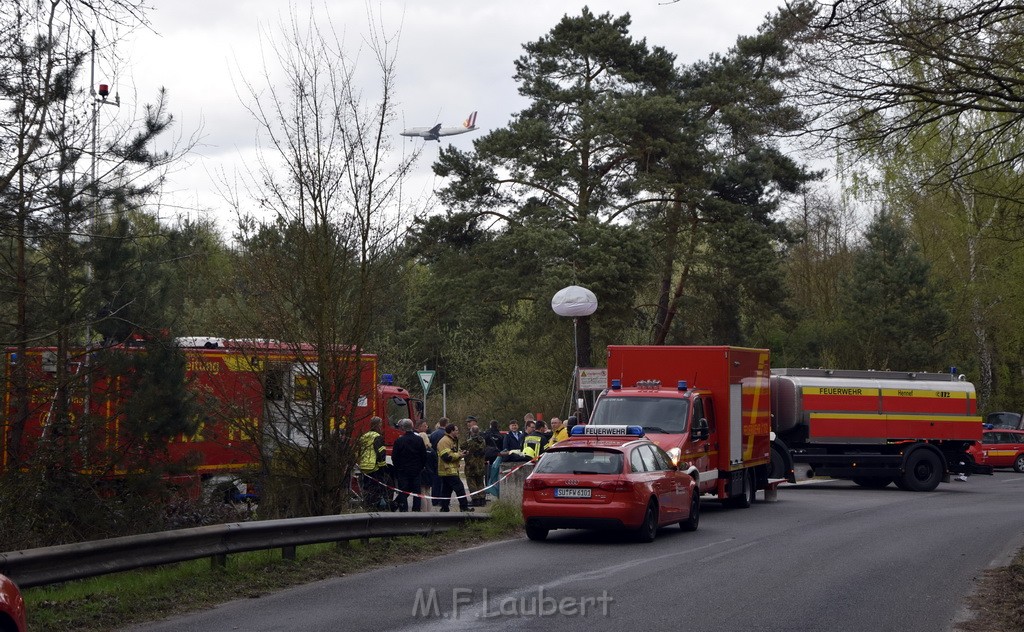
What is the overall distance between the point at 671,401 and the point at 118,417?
10.0 m

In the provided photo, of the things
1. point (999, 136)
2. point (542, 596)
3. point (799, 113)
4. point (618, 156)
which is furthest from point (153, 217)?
point (618, 156)

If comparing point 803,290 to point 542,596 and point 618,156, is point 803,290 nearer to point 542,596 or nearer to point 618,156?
point 618,156

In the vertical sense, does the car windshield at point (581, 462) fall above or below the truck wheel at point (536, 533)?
above

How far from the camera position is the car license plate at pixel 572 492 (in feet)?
52.3

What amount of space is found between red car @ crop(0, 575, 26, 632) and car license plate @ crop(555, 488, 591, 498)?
9547 millimetres

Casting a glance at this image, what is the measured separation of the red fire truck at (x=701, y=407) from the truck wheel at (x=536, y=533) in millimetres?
3605

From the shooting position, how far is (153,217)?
12266 mm

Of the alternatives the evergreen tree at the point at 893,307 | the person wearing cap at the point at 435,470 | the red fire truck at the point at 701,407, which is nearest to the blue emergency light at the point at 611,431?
the red fire truck at the point at 701,407

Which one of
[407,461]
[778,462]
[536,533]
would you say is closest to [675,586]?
[536,533]

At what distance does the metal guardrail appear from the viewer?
9.38 m

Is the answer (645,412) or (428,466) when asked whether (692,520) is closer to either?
(645,412)

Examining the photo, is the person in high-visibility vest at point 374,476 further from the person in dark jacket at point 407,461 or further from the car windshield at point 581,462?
the car windshield at point 581,462

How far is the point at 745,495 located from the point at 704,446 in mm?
2772

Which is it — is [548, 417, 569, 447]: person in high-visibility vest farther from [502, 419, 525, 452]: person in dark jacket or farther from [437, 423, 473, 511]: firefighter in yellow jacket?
[437, 423, 473, 511]: firefighter in yellow jacket
